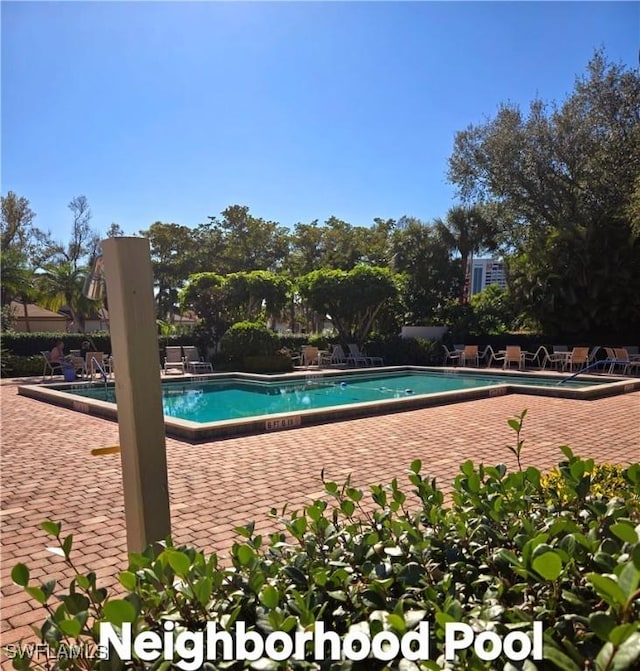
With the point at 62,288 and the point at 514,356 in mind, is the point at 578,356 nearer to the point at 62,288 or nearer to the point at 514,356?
the point at 514,356

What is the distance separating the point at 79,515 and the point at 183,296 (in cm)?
1993

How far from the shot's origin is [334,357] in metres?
23.0

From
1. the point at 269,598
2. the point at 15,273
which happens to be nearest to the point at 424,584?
the point at 269,598

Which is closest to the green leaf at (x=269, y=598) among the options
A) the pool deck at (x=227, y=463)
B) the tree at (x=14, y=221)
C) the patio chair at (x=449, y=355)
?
the pool deck at (x=227, y=463)

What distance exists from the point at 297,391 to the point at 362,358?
7.34m

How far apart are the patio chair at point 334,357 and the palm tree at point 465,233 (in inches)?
343

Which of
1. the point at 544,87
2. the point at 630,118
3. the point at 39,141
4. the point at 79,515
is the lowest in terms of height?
the point at 79,515

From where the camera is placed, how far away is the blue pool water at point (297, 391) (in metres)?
13.0

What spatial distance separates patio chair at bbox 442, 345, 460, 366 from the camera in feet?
74.7

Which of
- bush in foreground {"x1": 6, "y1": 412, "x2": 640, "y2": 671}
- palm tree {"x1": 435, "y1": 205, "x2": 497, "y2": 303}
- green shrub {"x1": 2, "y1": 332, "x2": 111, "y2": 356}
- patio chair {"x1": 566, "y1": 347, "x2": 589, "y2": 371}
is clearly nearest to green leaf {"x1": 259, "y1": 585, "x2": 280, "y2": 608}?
bush in foreground {"x1": 6, "y1": 412, "x2": 640, "y2": 671}

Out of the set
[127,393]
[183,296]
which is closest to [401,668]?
[127,393]

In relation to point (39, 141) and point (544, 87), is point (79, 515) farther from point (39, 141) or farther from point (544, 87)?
point (544, 87)

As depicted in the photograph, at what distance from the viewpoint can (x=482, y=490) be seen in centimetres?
235

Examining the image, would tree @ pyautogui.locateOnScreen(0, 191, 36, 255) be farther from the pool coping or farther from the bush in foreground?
Answer: the bush in foreground
